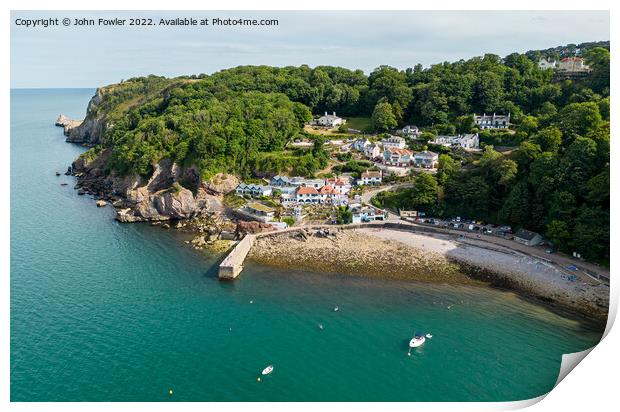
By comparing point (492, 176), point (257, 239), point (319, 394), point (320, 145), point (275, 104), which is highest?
point (275, 104)

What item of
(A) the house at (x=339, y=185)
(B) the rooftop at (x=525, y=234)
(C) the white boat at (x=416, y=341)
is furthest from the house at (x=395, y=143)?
(C) the white boat at (x=416, y=341)

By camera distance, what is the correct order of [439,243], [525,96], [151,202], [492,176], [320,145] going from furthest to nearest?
1. [525,96]
2. [320,145]
3. [151,202]
4. [492,176]
5. [439,243]

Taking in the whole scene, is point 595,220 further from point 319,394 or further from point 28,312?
point 28,312

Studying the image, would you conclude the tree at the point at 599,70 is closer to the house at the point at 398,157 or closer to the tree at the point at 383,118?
the house at the point at 398,157

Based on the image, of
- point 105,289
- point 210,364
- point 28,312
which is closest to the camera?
point 210,364

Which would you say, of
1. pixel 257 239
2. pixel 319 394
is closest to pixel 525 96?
pixel 257 239

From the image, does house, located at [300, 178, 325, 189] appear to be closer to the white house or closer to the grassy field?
the white house

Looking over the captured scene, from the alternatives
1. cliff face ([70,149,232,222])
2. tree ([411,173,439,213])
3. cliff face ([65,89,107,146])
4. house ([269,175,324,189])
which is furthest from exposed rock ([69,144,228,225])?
cliff face ([65,89,107,146])
